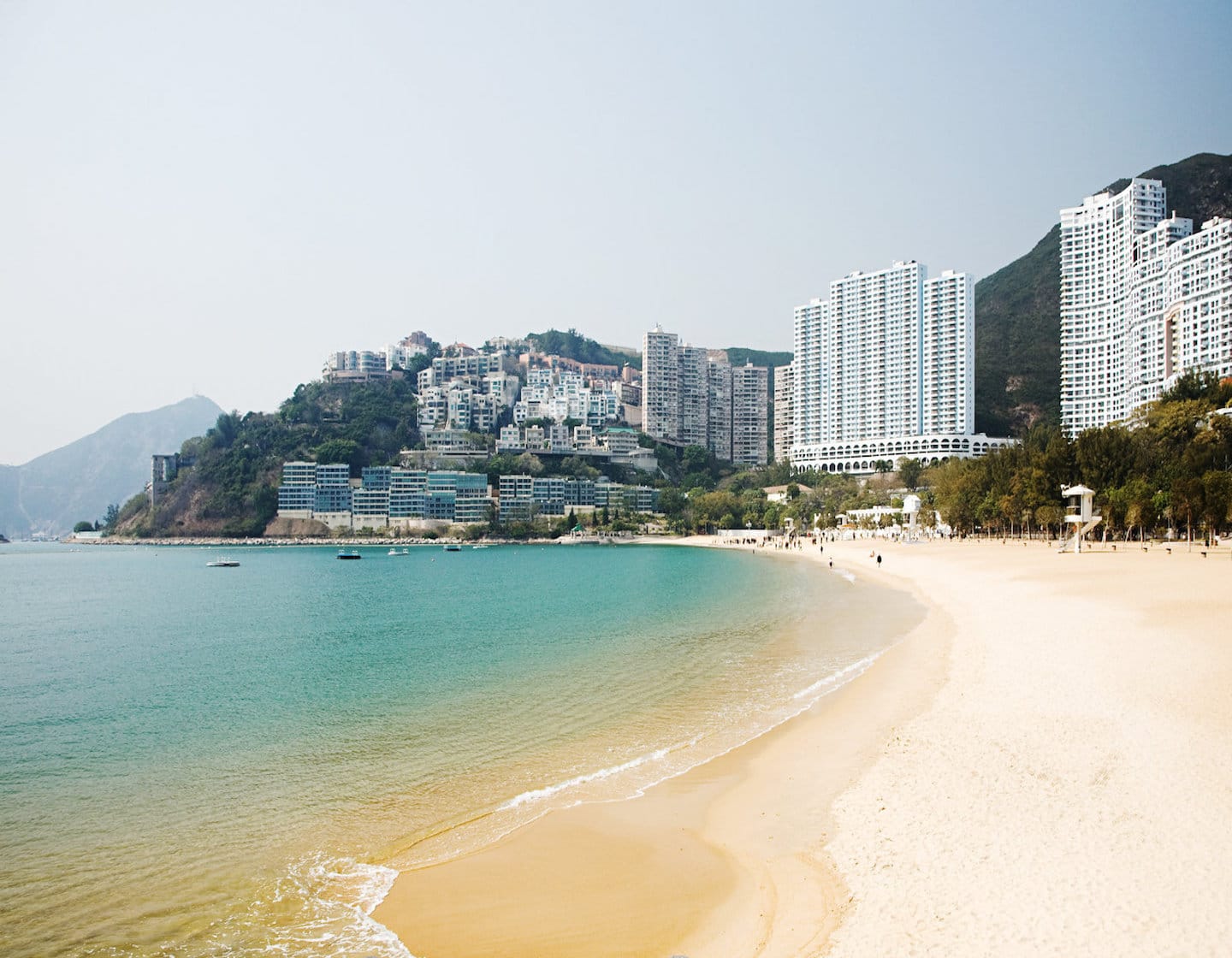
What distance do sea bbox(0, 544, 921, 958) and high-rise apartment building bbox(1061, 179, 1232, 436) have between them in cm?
6363

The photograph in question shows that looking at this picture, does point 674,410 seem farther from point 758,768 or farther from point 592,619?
point 758,768

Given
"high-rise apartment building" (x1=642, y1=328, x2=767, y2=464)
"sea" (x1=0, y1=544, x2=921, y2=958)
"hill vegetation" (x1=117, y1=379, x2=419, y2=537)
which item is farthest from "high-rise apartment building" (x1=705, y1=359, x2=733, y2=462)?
"sea" (x1=0, y1=544, x2=921, y2=958)

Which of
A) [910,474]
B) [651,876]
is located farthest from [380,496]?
[651,876]

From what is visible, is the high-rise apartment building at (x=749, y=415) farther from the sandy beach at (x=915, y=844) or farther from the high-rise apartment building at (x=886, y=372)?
the sandy beach at (x=915, y=844)

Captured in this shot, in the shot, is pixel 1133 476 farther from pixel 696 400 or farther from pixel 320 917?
pixel 696 400

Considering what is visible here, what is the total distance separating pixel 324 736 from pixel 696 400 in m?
141

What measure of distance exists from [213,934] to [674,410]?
14293 cm

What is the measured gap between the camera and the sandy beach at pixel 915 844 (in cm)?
616

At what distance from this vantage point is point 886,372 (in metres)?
111

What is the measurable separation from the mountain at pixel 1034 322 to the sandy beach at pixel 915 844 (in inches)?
4267

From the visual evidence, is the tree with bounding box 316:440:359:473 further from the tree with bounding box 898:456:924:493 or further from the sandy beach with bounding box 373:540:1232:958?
the sandy beach with bounding box 373:540:1232:958

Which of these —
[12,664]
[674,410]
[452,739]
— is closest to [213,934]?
[452,739]

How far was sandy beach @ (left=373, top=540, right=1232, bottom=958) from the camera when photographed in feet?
20.2

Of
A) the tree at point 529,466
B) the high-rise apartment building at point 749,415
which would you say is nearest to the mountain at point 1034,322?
the high-rise apartment building at point 749,415
